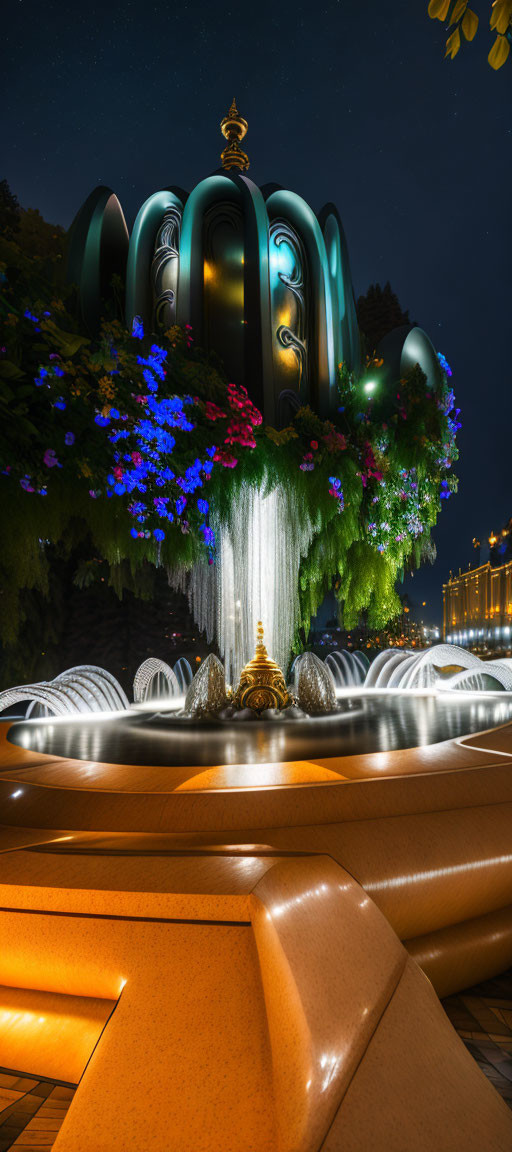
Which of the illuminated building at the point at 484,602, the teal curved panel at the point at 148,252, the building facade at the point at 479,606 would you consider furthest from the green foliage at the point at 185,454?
the building facade at the point at 479,606

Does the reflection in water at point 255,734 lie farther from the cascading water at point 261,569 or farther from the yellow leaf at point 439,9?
the yellow leaf at point 439,9

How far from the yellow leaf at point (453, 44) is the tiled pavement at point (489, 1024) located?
12.6 feet

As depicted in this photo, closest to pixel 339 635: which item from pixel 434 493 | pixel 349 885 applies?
pixel 434 493

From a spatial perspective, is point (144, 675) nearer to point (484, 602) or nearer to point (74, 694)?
point (74, 694)

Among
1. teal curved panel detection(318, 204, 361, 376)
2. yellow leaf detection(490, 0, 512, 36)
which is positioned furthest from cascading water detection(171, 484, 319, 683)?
yellow leaf detection(490, 0, 512, 36)

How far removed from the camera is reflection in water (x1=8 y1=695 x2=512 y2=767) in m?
3.99

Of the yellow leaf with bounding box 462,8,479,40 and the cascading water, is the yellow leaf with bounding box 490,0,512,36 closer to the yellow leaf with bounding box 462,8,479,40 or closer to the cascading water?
the yellow leaf with bounding box 462,8,479,40

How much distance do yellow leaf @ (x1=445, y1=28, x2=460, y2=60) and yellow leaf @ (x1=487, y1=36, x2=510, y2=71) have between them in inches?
6.3

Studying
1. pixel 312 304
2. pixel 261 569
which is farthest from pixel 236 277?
pixel 261 569

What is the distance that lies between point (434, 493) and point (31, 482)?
5939 millimetres

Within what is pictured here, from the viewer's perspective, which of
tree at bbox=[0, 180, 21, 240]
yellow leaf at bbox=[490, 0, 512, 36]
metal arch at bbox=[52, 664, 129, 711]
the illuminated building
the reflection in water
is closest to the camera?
yellow leaf at bbox=[490, 0, 512, 36]

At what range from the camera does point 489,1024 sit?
2307 millimetres

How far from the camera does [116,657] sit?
15406 mm

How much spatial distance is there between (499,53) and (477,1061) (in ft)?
12.6
